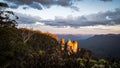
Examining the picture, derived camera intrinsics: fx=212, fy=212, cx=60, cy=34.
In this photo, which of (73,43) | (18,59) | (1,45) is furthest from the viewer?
(73,43)

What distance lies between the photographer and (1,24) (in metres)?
25.1

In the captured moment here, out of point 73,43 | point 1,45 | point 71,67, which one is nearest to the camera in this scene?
point 71,67

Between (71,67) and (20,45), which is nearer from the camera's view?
(71,67)

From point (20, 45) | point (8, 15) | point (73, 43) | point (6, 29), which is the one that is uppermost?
point (8, 15)

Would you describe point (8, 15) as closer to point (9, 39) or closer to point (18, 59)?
point (9, 39)

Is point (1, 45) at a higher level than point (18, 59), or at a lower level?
higher

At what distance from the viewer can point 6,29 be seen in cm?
2484

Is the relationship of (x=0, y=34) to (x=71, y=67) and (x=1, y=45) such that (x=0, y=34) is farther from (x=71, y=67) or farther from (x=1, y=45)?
(x=71, y=67)

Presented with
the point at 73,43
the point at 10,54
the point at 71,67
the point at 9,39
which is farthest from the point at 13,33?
the point at 73,43

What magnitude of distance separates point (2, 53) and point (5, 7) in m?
5.38

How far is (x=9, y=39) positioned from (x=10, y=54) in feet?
6.28

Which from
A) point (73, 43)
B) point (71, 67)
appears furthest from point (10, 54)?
point (73, 43)

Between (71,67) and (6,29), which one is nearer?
(71,67)

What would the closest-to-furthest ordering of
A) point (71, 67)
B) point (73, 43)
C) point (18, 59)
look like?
point (71, 67), point (18, 59), point (73, 43)
